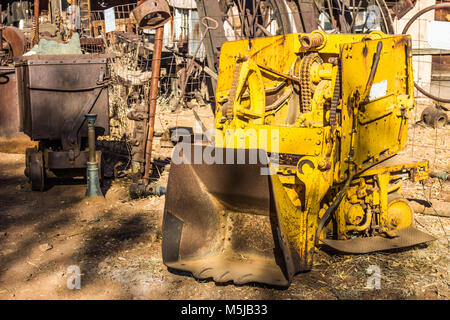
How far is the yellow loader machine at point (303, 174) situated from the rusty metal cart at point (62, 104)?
2.35 meters

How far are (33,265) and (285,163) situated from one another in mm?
2287

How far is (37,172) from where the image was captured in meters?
6.33

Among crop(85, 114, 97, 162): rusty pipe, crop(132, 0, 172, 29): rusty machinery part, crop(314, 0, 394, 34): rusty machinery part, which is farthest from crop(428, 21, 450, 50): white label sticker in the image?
crop(85, 114, 97, 162): rusty pipe

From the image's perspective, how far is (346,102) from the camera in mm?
3963

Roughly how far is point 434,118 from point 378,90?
22.3 ft

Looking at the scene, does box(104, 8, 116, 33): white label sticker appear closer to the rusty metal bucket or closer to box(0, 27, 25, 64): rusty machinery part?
box(0, 27, 25, 64): rusty machinery part

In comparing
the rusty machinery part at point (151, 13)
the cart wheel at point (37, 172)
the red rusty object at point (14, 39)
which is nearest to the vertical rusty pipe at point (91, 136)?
the cart wheel at point (37, 172)

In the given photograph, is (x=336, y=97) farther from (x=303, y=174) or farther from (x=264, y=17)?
(x=264, y=17)

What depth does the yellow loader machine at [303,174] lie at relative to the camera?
385cm

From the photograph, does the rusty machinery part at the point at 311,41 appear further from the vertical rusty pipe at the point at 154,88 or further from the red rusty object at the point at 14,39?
the red rusty object at the point at 14,39

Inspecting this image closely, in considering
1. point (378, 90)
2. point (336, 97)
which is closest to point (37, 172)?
point (336, 97)

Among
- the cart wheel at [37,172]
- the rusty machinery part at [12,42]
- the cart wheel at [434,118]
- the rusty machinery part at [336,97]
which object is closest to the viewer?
A: the rusty machinery part at [336,97]

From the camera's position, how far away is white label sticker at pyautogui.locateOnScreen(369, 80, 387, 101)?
416 cm

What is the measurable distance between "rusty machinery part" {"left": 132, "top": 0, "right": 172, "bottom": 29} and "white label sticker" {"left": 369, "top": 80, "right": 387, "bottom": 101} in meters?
2.71
